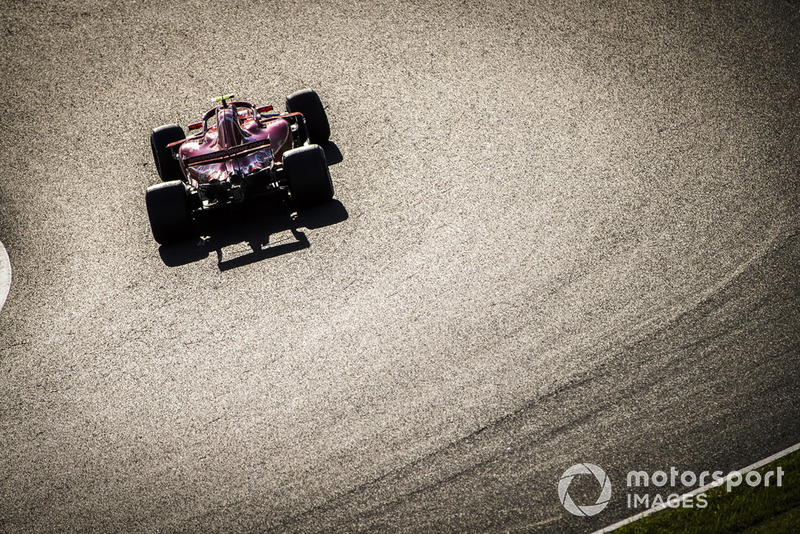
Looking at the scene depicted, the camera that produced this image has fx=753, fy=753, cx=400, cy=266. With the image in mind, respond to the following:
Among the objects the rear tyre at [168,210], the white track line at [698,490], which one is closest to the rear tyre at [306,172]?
the rear tyre at [168,210]

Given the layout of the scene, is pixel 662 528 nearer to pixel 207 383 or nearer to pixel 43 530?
pixel 207 383

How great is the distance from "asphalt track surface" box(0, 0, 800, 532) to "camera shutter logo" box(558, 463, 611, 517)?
8cm

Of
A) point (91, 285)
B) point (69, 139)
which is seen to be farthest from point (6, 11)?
point (91, 285)

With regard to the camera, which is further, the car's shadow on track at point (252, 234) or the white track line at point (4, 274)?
the car's shadow on track at point (252, 234)

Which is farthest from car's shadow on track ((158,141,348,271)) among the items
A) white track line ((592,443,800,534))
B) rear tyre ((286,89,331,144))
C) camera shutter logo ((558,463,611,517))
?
white track line ((592,443,800,534))

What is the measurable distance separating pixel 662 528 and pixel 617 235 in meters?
4.74

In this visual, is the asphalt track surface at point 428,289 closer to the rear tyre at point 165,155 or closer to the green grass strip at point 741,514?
the green grass strip at point 741,514

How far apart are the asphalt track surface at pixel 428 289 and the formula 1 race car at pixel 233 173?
415 millimetres

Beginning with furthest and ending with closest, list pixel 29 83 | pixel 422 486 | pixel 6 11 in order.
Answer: pixel 6 11 → pixel 29 83 → pixel 422 486

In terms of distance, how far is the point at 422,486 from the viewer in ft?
21.9

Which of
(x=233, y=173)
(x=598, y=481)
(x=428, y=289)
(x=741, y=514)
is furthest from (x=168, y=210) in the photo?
(x=741, y=514)

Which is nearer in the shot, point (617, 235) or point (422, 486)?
point (422, 486)

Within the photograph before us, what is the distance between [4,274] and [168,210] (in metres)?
2.59

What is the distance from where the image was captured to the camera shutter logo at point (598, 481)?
622 cm
